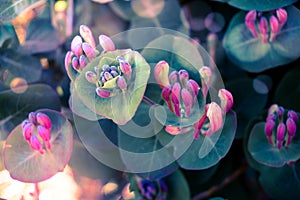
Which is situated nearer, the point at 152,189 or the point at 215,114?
the point at 215,114

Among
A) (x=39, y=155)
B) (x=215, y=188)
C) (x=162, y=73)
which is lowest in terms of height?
(x=215, y=188)

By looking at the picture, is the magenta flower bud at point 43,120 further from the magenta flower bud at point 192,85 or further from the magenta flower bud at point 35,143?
the magenta flower bud at point 192,85

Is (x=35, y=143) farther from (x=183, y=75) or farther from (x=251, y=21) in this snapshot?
(x=251, y=21)

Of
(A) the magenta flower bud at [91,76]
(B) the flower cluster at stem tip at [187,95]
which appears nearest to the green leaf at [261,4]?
(B) the flower cluster at stem tip at [187,95]

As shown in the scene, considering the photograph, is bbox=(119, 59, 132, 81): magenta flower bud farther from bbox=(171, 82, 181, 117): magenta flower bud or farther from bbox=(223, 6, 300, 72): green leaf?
bbox=(223, 6, 300, 72): green leaf

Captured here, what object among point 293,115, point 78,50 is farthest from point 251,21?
point 78,50

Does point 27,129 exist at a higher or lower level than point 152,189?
higher

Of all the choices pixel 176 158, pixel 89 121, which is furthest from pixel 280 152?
pixel 89 121
